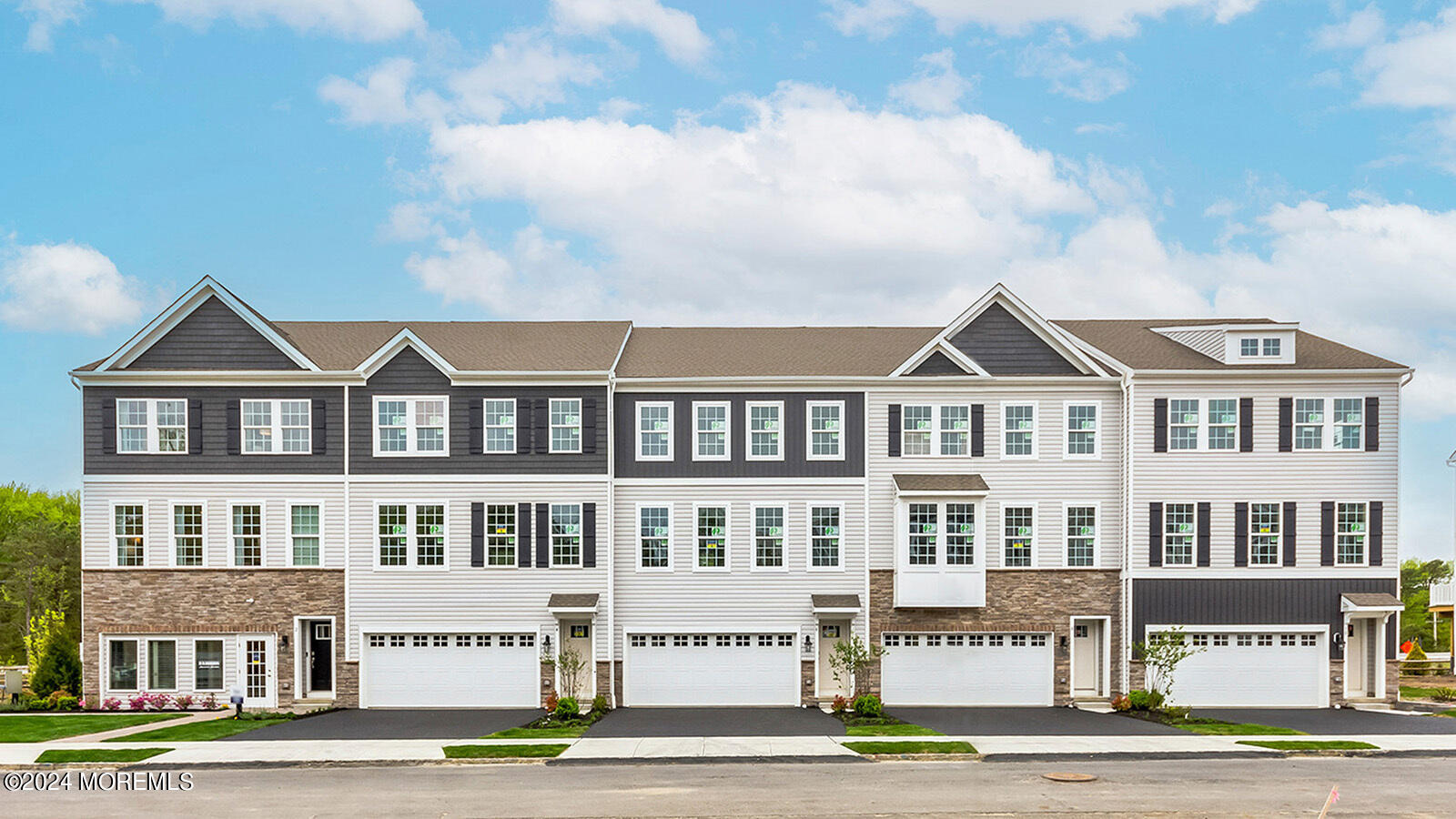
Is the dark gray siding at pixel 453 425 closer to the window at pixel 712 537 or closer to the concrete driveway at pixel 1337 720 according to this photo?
the window at pixel 712 537

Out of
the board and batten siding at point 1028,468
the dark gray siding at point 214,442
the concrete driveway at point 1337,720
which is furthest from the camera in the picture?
the board and batten siding at point 1028,468

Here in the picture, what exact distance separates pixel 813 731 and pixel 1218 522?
1304 centimetres

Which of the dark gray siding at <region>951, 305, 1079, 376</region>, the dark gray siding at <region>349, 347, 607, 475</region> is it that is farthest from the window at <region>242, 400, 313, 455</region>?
the dark gray siding at <region>951, 305, 1079, 376</region>

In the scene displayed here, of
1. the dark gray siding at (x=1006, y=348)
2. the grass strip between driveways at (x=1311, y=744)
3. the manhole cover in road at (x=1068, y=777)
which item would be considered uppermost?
the dark gray siding at (x=1006, y=348)

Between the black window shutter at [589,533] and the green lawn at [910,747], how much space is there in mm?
9835

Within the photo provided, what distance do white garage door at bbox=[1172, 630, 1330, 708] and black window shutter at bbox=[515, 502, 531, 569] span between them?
17.5 metres

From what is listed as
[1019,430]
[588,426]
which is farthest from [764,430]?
[1019,430]

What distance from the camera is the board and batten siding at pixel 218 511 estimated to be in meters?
31.3

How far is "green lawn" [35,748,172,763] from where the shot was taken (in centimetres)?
2244

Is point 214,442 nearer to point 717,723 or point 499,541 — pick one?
point 499,541

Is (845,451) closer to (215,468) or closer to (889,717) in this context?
(889,717)

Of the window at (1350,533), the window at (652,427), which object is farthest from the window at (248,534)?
the window at (1350,533)

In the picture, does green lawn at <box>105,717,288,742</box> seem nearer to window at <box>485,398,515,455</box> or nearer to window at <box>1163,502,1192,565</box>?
window at <box>485,398,515,455</box>

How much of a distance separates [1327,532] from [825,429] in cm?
1359
